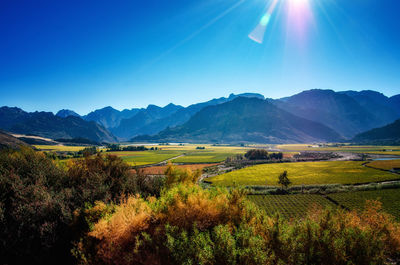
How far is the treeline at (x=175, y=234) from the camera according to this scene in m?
12.9

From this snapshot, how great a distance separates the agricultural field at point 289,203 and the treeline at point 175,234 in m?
25.0

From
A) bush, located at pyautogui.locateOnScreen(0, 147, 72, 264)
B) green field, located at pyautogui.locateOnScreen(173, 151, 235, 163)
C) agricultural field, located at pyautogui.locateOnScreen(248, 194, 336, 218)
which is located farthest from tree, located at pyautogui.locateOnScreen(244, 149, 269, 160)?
bush, located at pyautogui.locateOnScreen(0, 147, 72, 264)

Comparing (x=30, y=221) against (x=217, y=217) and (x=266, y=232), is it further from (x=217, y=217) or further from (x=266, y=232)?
(x=266, y=232)

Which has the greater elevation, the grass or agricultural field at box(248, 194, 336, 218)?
the grass

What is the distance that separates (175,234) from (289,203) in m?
44.2

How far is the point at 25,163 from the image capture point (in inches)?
1046

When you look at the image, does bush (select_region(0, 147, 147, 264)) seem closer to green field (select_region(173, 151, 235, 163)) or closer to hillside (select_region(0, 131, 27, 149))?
green field (select_region(173, 151, 235, 163))

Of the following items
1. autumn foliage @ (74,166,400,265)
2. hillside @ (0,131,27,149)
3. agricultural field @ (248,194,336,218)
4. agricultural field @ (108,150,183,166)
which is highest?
hillside @ (0,131,27,149)

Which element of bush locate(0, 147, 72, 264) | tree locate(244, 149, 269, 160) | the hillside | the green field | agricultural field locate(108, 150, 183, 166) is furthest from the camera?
tree locate(244, 149, 269, 160)

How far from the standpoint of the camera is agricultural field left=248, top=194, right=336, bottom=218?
1706 inches

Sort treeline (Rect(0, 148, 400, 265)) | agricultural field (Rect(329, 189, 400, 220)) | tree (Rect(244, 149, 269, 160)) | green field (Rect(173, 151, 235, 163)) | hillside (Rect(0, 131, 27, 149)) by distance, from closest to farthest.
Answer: treeline (Rect(0, 148, 400, 265)) < agricultural field (Rect(329, 189, 400, 220)) < hillside (Rect(0, 131, 27, 149)) < green field (Rect(173, 151, 235, 163)) < tree (Rect(244, 149, 269, 160))

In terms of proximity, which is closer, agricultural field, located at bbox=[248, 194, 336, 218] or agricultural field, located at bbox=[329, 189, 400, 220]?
agricultural field, located at bbox=[329, 189, 400, 220]

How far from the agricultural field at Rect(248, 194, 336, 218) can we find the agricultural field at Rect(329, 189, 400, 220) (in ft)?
12.0

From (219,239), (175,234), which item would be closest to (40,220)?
(175,234)
